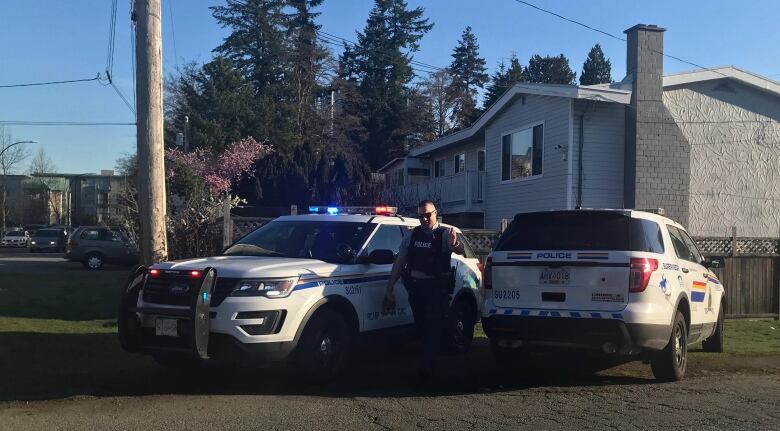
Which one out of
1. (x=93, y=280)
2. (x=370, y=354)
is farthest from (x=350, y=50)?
(x=370, y=354)

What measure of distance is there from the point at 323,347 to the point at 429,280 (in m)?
1.27

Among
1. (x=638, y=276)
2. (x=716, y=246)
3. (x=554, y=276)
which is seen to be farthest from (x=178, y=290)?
(x=716, y=246)

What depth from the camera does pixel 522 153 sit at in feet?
66.6

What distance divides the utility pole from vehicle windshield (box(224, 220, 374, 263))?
1814 mm

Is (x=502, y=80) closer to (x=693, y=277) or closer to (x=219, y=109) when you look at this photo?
→ (x=219, y=109)

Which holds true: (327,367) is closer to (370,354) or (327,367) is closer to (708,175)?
(370,354)

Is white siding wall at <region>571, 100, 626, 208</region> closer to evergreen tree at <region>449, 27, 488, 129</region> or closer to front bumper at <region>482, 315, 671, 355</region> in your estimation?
front bumper at <region>482, 315, 671, 355</region>

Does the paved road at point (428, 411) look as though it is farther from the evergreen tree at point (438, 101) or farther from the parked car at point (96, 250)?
the evergreen tree at point (438, 101)

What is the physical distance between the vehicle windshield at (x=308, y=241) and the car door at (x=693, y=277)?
3.54m

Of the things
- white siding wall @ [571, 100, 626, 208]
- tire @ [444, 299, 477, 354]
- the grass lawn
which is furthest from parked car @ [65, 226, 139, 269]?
tire @ [444, 299, 477, 354]

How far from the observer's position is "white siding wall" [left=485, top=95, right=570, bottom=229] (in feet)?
59.1

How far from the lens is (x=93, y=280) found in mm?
18312

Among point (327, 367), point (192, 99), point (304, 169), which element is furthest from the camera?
point (192, 99)

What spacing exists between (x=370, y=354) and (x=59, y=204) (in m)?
93.0
